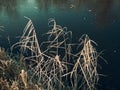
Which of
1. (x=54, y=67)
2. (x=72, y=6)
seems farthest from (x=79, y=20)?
(x=54, y=67)

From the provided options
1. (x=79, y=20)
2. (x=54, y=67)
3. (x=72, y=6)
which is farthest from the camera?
(x=72, y=6)

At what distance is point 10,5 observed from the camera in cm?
1279

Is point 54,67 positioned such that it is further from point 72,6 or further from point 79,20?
point 72,6

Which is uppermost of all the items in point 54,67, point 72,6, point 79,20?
point 72,6

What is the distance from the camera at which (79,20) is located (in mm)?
10156

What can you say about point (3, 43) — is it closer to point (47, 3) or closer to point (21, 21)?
point (21, 21)

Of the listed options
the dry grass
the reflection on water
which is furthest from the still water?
the dry grass

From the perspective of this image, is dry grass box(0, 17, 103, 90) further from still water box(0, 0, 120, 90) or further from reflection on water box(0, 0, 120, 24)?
reflection on water box(0, 0, 120, 24)

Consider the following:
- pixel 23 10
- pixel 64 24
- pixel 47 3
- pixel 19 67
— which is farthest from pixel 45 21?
pixel 19 67

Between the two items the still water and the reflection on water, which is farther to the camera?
the reflection on water

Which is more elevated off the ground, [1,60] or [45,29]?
[45,29]

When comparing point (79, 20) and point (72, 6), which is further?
Result: point (72, 6)

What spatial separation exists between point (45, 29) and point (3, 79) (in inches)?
191

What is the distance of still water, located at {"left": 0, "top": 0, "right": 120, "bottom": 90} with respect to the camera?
287 inches
